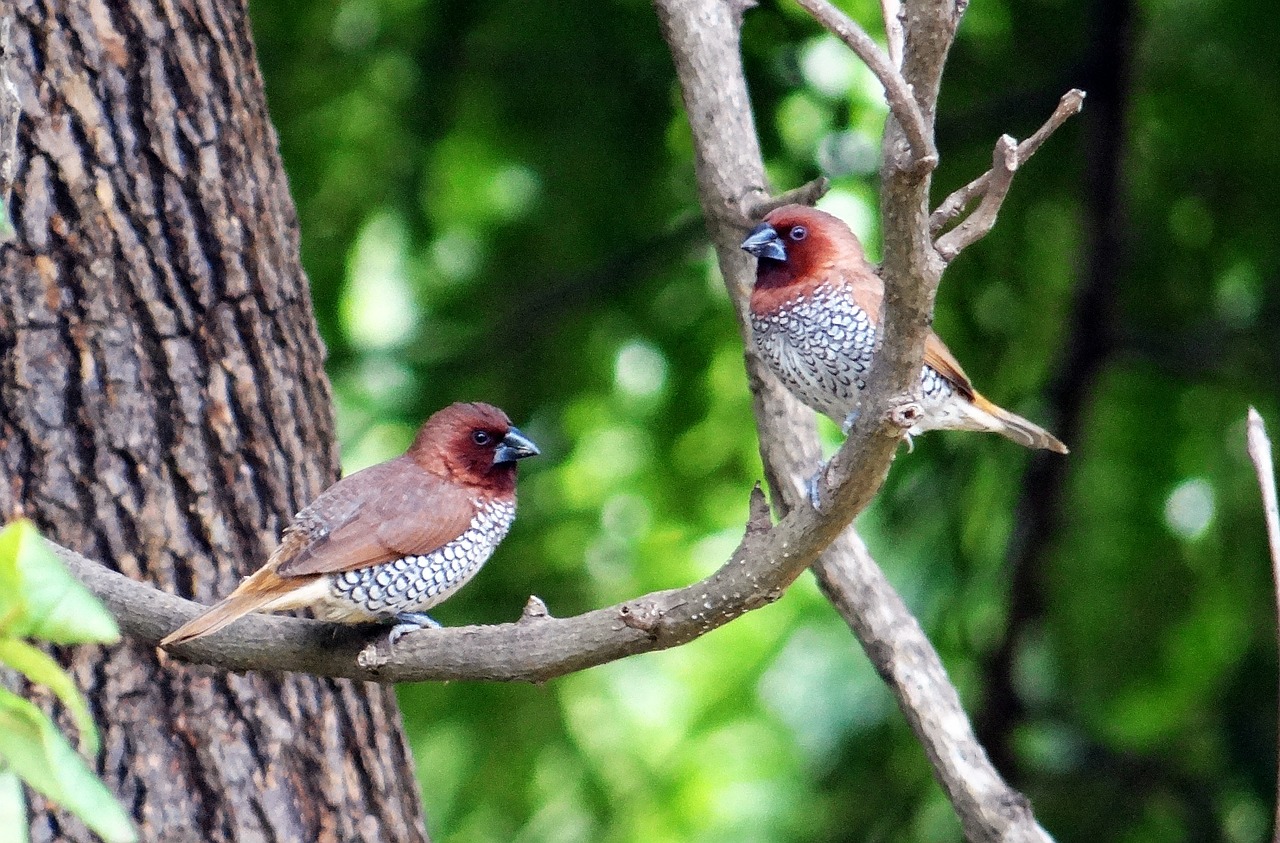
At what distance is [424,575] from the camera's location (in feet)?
13.1

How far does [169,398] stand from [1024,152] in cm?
234

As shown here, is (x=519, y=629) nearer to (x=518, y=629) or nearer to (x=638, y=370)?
(x=518, y=629)

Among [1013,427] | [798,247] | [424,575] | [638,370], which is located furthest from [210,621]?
[638,370]

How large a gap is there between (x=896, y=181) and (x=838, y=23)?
0.87 feet

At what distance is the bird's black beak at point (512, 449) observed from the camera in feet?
14.7

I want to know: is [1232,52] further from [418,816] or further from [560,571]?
[418,816]

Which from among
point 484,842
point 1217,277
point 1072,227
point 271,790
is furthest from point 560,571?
point 1217,277

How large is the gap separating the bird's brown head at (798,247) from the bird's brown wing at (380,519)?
3.79 ft

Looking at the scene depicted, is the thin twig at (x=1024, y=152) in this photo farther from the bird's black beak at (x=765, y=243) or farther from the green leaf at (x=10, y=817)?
the green leaf at (x=10, y=817)

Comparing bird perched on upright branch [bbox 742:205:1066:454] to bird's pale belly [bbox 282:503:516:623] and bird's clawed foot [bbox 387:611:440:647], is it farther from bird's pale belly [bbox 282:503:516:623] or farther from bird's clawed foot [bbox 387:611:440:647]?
bird's clawed foot [bbox 387:611:440:647]

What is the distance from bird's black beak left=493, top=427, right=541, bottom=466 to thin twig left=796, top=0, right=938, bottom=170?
7.55 ft

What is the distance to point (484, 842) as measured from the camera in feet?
19.2

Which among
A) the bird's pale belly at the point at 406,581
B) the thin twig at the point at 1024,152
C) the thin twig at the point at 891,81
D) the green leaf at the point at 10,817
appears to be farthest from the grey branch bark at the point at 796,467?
the green leaf at the point at 10,817

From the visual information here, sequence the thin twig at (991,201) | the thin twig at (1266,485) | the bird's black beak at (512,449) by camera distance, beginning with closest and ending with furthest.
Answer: the thin twig at (1266,485), the thin twig at (991,201), the bird's black beak at (512,449)
